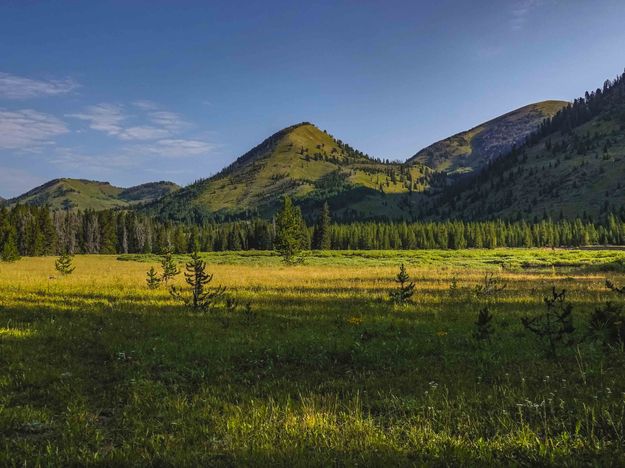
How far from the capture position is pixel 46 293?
68.4 feet

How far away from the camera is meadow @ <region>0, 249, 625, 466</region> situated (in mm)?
5074

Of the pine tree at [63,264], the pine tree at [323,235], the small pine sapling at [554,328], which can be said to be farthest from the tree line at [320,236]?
the small pine sapling at [554,328]

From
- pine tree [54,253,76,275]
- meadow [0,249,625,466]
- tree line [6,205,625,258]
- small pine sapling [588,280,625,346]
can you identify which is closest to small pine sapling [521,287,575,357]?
meadow [0,249,625,466]

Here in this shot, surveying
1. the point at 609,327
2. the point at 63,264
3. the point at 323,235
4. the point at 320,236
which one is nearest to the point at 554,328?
the point at 609,327

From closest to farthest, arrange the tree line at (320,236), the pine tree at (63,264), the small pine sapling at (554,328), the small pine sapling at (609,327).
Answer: the small pine sapling at (554,328) < the small pine sapling at (609,327) < the pine tree at (63,264) < the tree line at (320,236)

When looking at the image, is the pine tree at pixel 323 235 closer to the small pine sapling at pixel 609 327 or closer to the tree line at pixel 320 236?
the tree line at pixel 320 236

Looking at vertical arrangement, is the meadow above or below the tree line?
below

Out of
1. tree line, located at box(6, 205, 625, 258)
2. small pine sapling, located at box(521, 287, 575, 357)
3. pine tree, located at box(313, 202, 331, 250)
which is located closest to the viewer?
small pine sapling, located at box(521, 287, 575, 357)

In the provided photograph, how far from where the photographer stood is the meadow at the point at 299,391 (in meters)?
5.07

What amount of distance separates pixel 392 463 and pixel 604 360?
700 cm

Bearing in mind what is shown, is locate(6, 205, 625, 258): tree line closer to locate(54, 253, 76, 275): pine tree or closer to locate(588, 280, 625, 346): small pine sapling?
locate(54, 253, 76, 275): pine tree

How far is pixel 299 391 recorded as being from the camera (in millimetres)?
7730

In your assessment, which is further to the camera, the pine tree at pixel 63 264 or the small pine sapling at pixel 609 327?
the pine tree at pixel 63 264

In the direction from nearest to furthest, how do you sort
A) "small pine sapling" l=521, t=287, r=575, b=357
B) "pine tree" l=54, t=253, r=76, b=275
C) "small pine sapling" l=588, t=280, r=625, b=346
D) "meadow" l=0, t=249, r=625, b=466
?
"meadow" l=0, t=249, r=625, b=466, "small pine sapling" l=521, t=287, r=575, b=357, "small pine sapling" l=588, t=280, r=625, b=346, "pine tree" l=54, t=253, r=76, b=275
